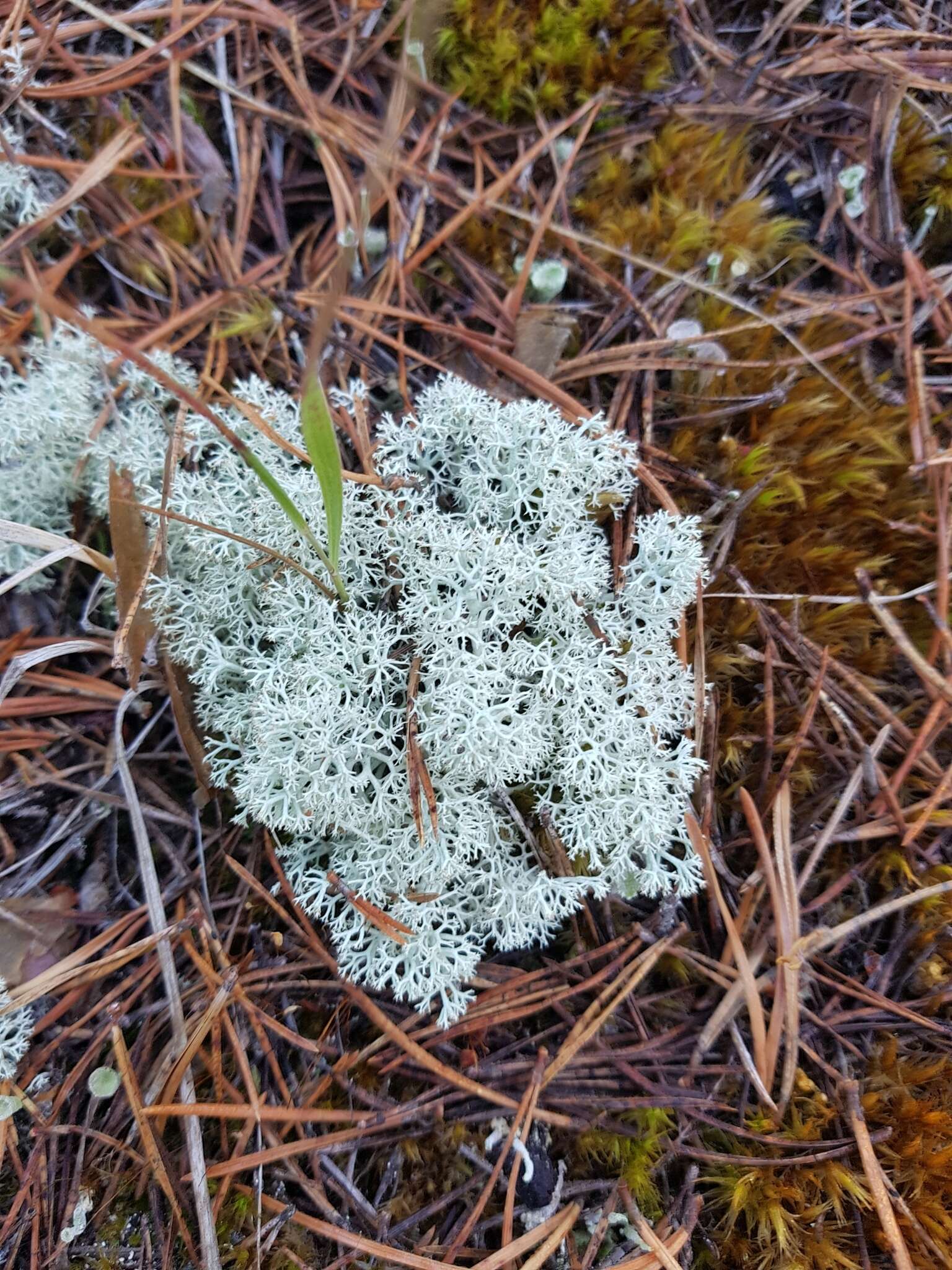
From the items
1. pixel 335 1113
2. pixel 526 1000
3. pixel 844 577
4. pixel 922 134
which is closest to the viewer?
pixel 335 1113

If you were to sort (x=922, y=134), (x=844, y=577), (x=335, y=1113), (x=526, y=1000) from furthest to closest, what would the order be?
(x=922, y=134) → (x=844, y=577) → (x=526, y=1000) → (x=335, y=1113)

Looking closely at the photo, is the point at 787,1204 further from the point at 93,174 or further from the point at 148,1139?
the point at 93,174

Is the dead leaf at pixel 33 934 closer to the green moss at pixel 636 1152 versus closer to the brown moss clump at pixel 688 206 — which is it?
the green moss at pixel 636 1152

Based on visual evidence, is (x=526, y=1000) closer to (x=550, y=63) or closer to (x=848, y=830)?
(x=848, y=830)

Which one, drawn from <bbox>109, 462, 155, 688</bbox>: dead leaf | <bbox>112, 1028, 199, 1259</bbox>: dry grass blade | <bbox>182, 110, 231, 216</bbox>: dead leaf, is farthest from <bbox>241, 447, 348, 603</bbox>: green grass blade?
<bbox>112, 1028, 199, 1259</bbox>: dry grass blade

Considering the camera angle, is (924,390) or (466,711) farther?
(924,390)

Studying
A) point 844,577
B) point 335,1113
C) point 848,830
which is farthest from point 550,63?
point 335,1113

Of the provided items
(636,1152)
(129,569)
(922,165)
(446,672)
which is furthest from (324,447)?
(922,165)
